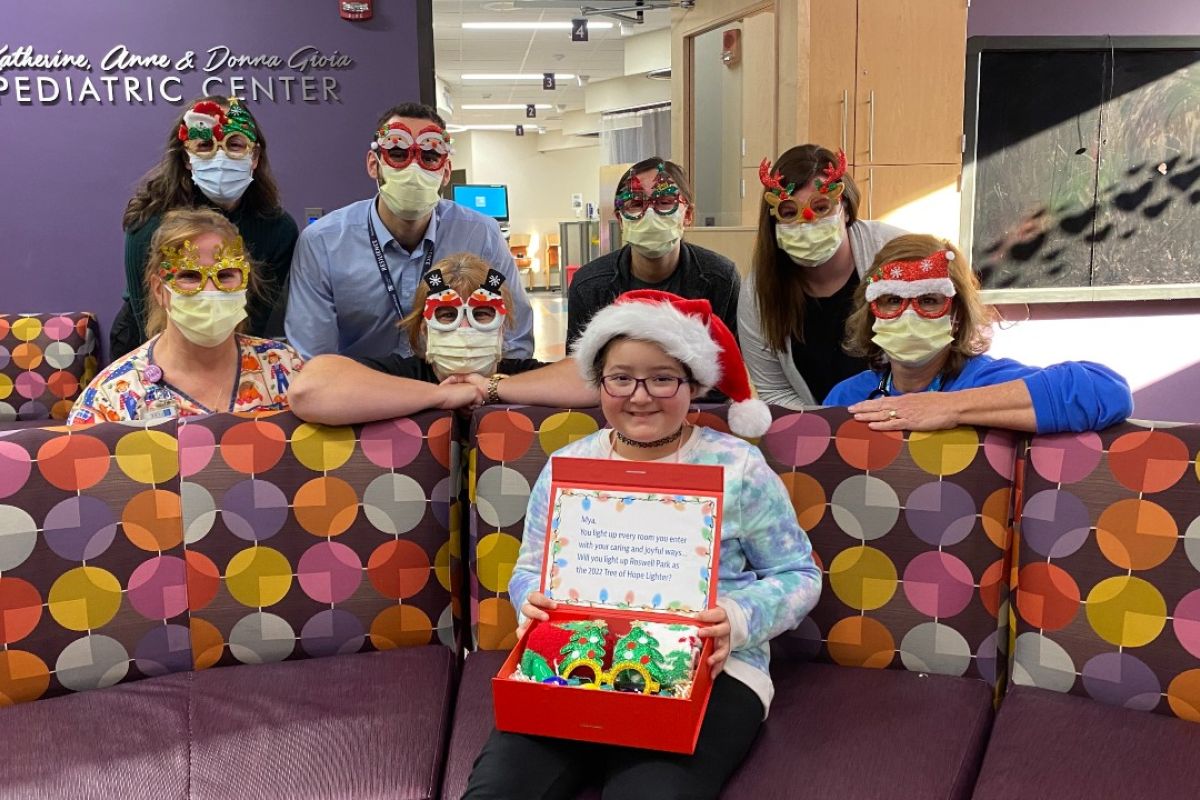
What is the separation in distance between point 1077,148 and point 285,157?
396 centimetres

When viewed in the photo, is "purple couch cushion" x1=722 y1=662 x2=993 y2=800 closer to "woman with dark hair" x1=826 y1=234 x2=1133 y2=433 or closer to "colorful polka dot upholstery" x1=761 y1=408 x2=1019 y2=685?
"colorful polka dot upholstery" x1=761 y1=408 x2=1019 y2=685

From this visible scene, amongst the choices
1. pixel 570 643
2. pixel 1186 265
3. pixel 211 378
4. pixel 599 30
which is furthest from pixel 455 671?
pixel 599 30

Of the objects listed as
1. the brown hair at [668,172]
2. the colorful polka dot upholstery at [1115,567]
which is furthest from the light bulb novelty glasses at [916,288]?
the brown hair at [668,172]

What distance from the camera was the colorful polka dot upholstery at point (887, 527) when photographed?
6.35 ft

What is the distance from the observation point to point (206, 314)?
2176 millimetres

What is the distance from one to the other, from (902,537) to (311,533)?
4.17 ft

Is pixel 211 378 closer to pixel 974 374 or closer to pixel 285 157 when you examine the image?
pixel 974 374

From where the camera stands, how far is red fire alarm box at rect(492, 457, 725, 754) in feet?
4.92

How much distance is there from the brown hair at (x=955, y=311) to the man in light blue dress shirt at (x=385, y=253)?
0.98 metres

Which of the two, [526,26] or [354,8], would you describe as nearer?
[354,8]

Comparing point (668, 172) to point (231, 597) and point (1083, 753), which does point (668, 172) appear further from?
point (1083, 753)

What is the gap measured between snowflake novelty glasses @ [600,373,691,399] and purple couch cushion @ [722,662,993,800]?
25.7 inches

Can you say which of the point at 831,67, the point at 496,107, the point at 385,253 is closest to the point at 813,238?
the point at 385,253

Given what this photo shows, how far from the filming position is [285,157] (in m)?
4.39
